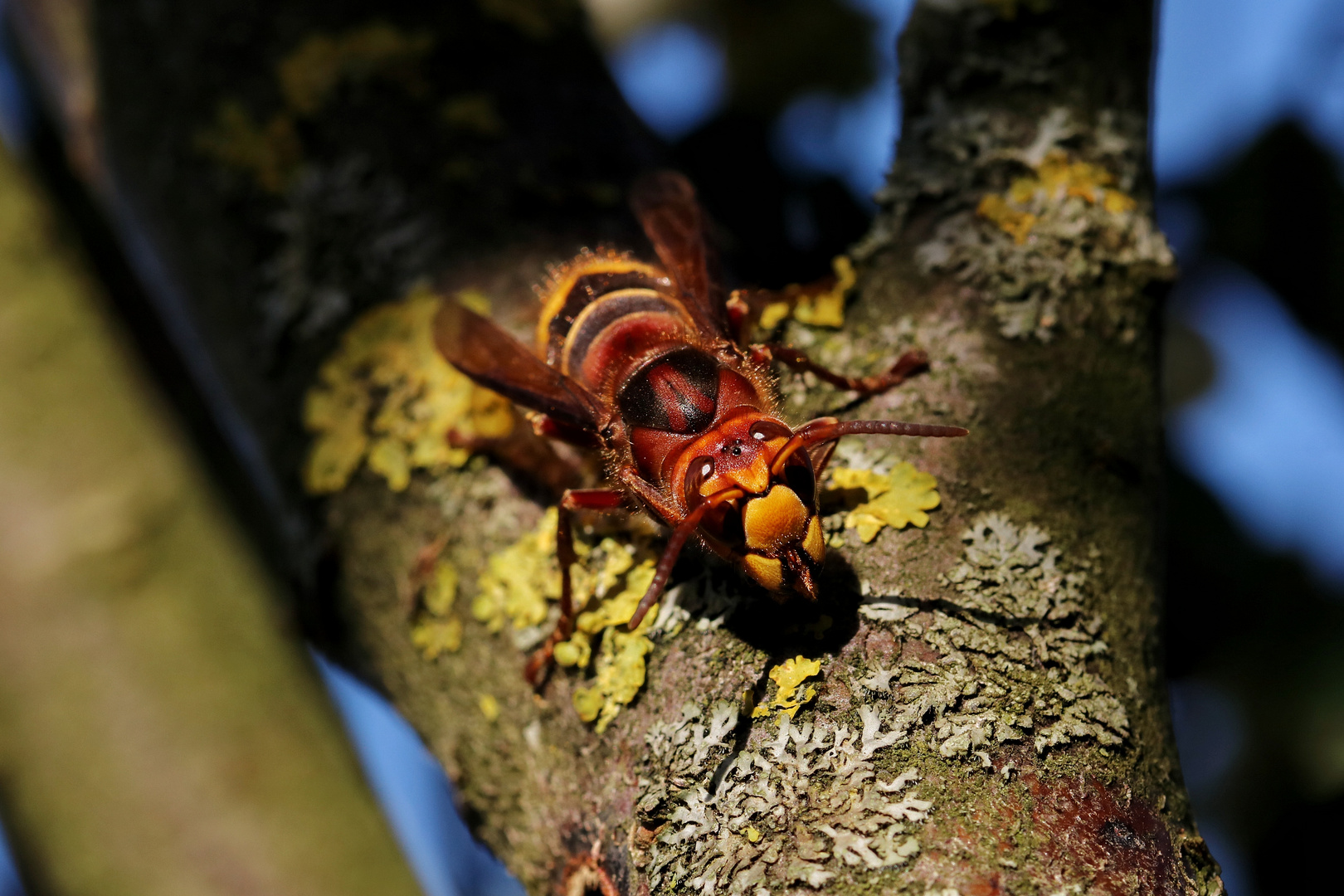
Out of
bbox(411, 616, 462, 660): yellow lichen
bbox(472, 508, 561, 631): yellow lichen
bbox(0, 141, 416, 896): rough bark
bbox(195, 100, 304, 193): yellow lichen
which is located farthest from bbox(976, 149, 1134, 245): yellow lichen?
bbox(0, 141, 416, 896): rough bark

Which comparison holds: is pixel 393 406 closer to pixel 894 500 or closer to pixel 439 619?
pixel 439 619

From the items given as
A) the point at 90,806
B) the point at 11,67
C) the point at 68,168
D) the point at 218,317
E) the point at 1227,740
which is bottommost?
the point at 1227,740

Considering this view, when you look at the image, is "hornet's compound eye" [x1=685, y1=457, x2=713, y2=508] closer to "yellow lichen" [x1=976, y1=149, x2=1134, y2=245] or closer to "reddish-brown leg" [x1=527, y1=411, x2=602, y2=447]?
"reddish-brown leg" [x1=527, y1=411, x2=602, y2=447]

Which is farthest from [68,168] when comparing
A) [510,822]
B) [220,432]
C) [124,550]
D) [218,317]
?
[510,822]

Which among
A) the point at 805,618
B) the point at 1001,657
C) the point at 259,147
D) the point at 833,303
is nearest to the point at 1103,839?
the point at 1001,657

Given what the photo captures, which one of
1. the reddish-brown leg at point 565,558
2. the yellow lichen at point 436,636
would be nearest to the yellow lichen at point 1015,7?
the reddish-brown leg at point 565,558

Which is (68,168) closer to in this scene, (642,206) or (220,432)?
(220,432)
